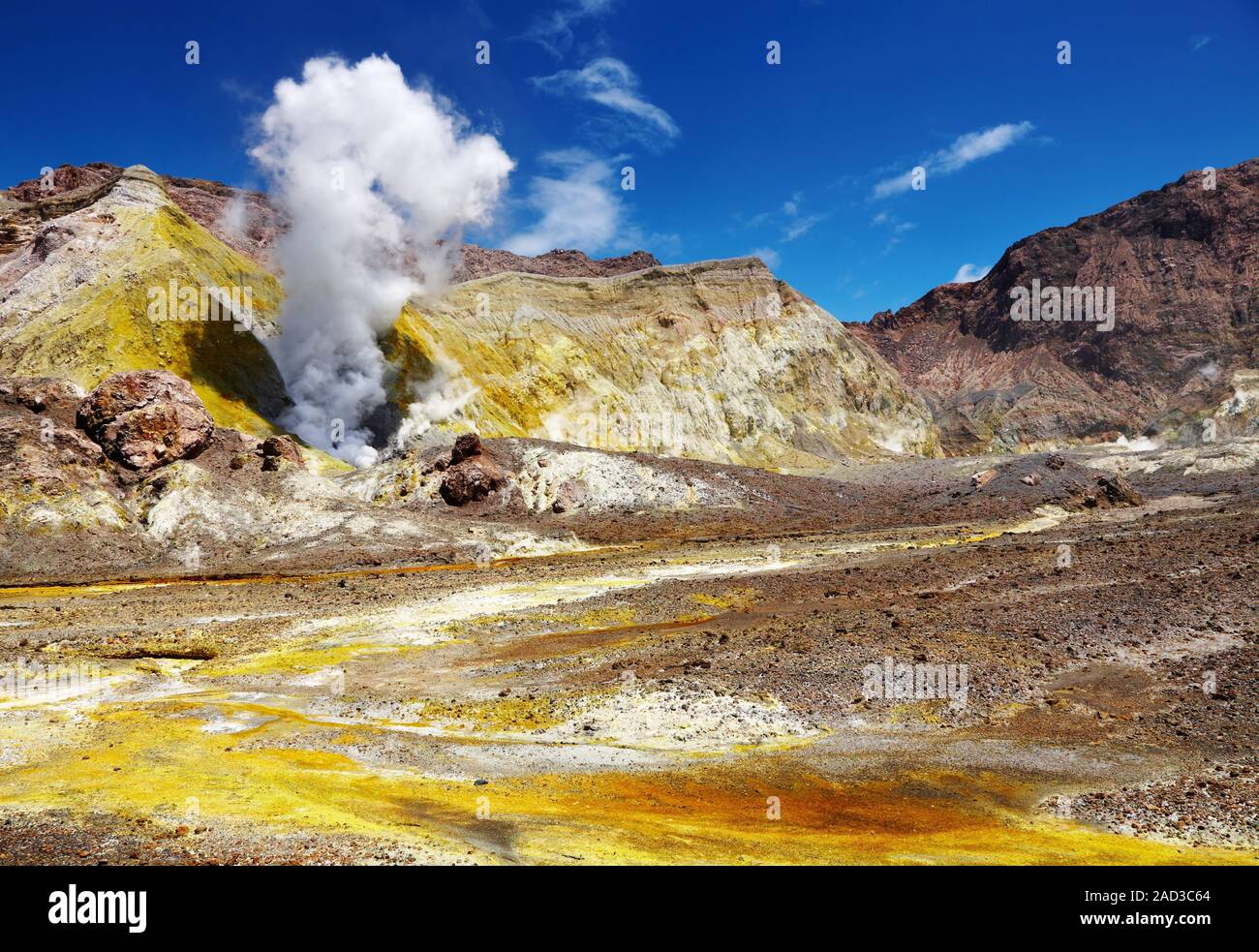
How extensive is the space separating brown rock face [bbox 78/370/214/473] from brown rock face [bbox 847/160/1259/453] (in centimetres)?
12819

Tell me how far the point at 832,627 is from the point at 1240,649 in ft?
30.5

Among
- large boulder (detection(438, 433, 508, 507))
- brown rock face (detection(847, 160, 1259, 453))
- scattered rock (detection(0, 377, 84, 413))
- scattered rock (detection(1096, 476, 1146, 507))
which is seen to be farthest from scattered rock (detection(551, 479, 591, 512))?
brown rock face (detection(847, 160, 1259, 453))

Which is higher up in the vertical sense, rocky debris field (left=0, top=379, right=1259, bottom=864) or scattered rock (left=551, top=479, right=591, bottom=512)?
scattered rock (left=551, top=479, right=591, bottom=512)

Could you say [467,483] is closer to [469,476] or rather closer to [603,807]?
[469,476]

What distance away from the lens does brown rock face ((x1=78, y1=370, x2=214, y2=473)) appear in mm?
45781

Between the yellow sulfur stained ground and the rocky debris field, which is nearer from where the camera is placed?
the yellow sulfur stained ground

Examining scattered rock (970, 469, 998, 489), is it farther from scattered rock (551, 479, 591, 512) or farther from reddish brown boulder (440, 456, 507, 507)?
reddish brown boulder (440, 456, 507, 507)

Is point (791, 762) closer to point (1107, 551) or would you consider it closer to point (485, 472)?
point (1107, 551)

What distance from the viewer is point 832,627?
861 inches

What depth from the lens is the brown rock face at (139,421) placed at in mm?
45781

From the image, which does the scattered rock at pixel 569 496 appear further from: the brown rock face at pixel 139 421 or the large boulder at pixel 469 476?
the brown rock face at pixel 139 421

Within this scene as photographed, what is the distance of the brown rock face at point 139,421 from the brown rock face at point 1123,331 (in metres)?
128

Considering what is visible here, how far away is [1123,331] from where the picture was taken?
475ft
